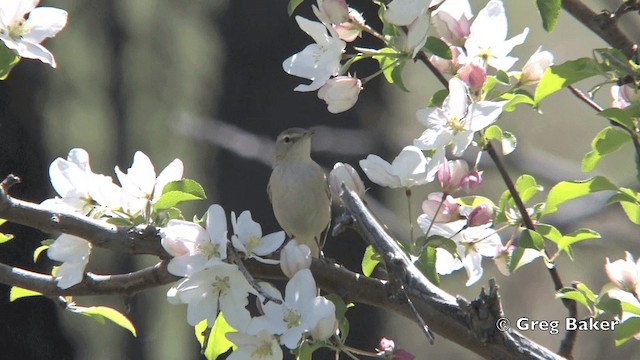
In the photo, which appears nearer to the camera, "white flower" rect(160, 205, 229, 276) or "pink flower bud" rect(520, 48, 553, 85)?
"white flower" rect(160, 205, 229, 276)

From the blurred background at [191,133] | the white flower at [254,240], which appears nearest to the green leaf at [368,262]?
the white flower at [254,240]

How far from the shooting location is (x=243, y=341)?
115 cm

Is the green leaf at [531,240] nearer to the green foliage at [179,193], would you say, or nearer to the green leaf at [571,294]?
the green leaf at [571,294]

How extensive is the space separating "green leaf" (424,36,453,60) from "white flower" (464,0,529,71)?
0.09m

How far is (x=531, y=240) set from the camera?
1228 mm

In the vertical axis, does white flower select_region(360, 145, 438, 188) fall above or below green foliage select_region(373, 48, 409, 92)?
below

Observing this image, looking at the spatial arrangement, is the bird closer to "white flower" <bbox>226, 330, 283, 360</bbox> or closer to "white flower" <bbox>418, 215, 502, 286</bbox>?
"white flower" <bbox>418, 215, 502, 286</bbox>

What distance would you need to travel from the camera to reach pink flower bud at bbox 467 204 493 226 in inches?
51.6

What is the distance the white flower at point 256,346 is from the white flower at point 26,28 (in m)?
0.46

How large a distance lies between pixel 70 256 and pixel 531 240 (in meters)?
0.66

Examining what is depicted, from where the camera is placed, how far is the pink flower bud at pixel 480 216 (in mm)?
1310

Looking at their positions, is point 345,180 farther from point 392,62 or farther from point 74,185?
point 74,185

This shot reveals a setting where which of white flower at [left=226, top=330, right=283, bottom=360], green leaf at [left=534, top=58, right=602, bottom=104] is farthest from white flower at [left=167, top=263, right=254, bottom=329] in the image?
green leaf at [left=534, top=58, right=602, bottom=104]

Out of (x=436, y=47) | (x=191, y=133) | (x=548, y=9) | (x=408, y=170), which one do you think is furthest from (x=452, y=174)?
(x=191, y=133)
